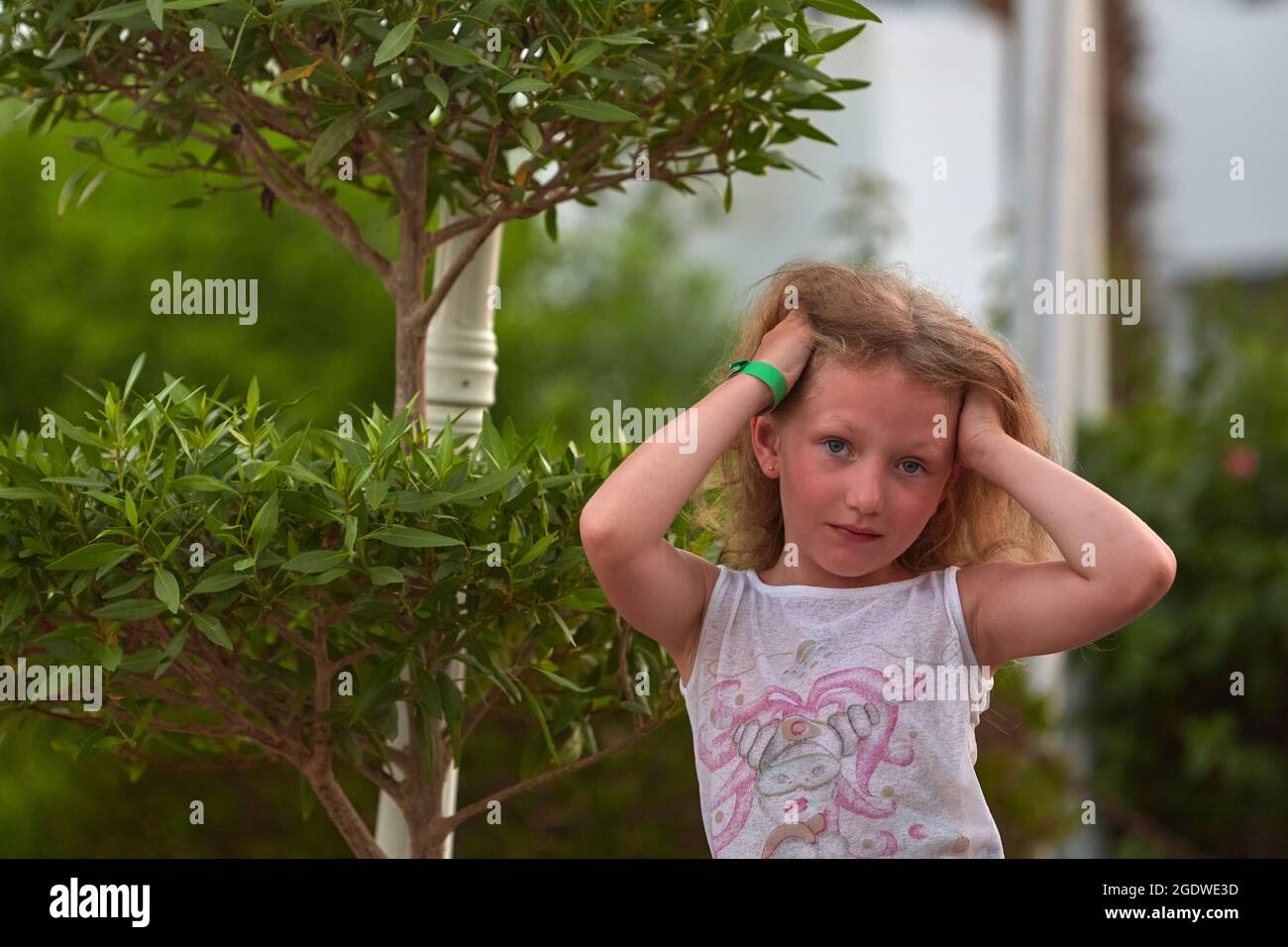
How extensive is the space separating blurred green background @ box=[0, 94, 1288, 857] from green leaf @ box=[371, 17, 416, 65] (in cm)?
44

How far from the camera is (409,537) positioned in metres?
1.58

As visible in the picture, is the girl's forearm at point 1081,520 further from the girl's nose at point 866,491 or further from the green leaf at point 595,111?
the green leaf at point 595,111

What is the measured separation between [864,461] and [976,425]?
152 mm

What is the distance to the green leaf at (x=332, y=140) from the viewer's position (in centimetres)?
171

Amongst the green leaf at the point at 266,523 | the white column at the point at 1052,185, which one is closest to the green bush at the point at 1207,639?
the white column at the point at 1052,185

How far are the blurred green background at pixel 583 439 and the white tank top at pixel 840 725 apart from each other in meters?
0.21

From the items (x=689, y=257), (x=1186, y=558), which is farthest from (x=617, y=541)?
(x=689, y=257)

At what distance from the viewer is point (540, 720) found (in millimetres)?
1766

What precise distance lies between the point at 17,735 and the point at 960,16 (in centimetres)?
912

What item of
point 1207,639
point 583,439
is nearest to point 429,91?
point 583,439

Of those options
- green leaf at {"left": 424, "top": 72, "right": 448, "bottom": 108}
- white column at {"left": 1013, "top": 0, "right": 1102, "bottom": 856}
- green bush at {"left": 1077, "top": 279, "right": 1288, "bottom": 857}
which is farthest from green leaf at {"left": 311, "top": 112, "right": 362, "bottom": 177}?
white column at {"left": 1013, "top": 0, "right": 1102, "bottom": 856}

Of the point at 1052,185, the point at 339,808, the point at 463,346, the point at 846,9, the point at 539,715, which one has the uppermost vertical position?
the point at 1052,185

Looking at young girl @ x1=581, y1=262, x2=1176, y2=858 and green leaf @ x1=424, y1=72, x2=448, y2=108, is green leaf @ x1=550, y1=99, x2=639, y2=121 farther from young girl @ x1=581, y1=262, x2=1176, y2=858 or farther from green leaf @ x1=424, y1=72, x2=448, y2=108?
young girl @ x1=581, y1=262, x2=1176, y2=858

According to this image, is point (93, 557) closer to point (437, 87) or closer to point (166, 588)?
point (166, 588)
